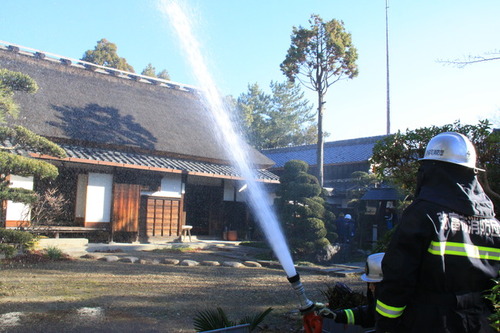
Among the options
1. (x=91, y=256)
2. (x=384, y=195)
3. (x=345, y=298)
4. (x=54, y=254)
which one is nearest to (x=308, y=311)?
(x=345, y=298)

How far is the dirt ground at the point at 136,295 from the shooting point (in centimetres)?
491

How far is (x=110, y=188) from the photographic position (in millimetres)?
12812

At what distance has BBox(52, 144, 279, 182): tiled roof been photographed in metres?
11.8

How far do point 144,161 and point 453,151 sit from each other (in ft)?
37.7

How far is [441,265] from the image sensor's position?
212cm

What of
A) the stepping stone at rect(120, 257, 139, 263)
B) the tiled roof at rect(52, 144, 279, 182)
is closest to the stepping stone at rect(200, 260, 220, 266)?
the stepping stone at rect(120, 257, 139, 263)

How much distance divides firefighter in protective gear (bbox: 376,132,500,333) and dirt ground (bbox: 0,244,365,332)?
9.09 feet

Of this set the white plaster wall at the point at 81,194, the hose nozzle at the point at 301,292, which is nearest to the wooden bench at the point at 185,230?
the white plaster wall at the point at 81,194

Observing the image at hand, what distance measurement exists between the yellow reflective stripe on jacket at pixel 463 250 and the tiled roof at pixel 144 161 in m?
10.5

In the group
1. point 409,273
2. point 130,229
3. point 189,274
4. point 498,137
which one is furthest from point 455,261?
point 130,229

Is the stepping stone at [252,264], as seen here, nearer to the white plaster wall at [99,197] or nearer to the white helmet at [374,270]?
the white plaster wall at [99,197]

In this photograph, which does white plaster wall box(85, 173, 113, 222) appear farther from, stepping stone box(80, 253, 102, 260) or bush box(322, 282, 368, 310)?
bush box(322, 282, 368, 310)

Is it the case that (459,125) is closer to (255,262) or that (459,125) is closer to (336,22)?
(255,262)

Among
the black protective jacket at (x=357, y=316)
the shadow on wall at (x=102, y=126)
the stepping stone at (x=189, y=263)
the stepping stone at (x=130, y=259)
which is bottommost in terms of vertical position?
the stepping stone at (x=189, y=263)
